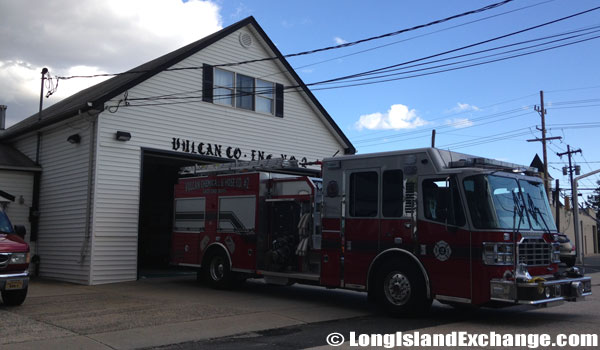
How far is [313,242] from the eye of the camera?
11.1 meters

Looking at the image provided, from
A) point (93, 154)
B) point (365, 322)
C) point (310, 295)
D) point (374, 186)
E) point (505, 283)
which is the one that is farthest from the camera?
point (93, 154)

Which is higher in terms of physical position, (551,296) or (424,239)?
(424,239)

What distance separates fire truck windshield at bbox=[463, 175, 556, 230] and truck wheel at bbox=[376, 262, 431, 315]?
1395 mm

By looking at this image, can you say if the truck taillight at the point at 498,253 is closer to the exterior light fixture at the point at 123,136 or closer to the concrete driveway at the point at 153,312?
the concrete driveway at the point at 153,312

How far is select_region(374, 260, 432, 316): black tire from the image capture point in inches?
361

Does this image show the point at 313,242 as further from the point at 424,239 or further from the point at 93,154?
the point at 93,154

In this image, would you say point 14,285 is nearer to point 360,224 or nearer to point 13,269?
point 13,269

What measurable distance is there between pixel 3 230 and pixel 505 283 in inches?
364

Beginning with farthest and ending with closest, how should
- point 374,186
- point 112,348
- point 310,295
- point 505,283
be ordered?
point 310,295 < point 374,186 < point 505,283 < point 112,348

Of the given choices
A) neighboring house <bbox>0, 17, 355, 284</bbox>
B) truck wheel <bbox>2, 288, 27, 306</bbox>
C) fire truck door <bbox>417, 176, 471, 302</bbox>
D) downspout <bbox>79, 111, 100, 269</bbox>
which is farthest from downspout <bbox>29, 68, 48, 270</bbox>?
fire truck door <bbox>417, 176, 471, 302</bbox>

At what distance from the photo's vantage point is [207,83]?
699 inches

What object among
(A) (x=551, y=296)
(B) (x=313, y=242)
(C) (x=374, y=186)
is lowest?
(A) (x=551, y=296)

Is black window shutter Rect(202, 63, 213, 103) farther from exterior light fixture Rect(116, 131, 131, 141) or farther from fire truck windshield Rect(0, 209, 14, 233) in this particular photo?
fire truck windshield Rect(0, 209, 14, 233)

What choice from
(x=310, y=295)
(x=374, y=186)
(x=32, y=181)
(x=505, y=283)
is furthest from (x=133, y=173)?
(x=505, y=283)
